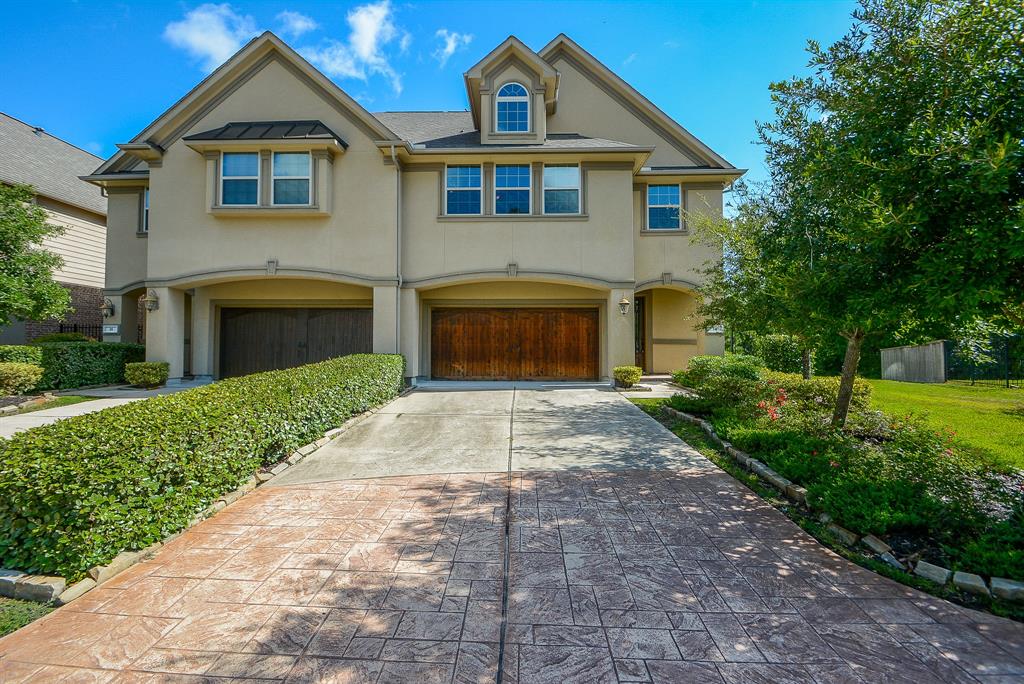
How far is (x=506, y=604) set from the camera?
3205 millimetres

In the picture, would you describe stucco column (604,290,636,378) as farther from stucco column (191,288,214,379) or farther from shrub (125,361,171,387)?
shrub (125,361,171,387)

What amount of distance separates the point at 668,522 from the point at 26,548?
521 cm

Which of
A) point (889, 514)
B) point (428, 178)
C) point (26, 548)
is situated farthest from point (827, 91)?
point (428, 178)

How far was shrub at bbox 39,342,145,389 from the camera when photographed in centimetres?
1234

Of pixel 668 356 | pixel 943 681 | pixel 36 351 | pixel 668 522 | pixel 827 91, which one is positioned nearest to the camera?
pixel 943 681

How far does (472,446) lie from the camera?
287 inches

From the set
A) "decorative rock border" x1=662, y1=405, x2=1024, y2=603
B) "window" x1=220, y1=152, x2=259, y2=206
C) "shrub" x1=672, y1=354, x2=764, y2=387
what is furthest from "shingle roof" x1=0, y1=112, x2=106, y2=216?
"decorative rock border" x1=662, y1=405, x2=1024, y2=603

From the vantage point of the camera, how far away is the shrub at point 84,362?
40.5 ft

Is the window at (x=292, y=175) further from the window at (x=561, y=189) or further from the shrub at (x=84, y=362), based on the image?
the shrub at (x=84, y=362)

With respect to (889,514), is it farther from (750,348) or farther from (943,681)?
(750,348)

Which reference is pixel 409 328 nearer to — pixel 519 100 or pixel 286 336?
pixel 286 336

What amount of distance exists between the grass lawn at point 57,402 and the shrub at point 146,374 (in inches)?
50.2

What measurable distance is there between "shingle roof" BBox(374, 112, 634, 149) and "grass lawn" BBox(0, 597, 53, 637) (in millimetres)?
12699

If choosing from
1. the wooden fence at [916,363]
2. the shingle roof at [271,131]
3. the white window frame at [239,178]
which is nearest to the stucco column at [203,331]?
the white window frame at [239,178]
